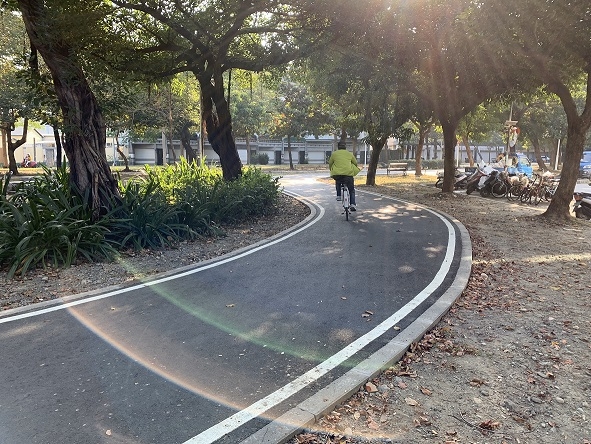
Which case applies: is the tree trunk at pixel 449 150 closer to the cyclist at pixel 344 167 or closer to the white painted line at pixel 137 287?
the cyclist at pixel 344 167

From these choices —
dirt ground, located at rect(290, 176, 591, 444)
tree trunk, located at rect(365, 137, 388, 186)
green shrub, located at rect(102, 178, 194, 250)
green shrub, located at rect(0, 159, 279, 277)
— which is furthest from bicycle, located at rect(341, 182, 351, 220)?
tree trunk, located at rect(365, 137, 388, 186)

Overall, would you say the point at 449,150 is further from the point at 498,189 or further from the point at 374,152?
the point at 374,152

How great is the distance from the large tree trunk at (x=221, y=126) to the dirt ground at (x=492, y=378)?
10.2 metres

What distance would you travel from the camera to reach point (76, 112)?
8633 millimetres

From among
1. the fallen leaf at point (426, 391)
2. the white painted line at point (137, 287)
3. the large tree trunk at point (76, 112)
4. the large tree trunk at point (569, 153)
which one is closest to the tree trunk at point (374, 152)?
the large tree trunk at point (569, 153)

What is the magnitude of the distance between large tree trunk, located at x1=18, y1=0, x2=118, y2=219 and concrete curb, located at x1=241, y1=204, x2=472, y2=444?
646cm

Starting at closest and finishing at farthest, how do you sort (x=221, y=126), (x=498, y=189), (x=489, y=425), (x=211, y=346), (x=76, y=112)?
1. (x=489, y=425)
2. (x=211, y=346)
3. (x=76, y=112)
4. (x=221, y=126)
5. (x=498, y=189)

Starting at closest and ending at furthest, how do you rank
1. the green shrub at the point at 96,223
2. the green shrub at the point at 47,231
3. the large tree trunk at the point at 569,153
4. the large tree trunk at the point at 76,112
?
the green shrub at the point at 47,231, the green shrub at the point at 96,223, the large tree trunk at the point at 76,112, the large tree trunk at the point at 569,153

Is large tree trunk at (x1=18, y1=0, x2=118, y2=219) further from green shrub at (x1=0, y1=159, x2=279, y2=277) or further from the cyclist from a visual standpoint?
the cyclist

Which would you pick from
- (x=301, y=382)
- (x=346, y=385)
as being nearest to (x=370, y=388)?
(x=346, y=385)

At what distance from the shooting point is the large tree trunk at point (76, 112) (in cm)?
836

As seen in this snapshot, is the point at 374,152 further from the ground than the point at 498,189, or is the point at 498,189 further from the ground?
the point at 374,152

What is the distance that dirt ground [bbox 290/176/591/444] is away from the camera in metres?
3.16

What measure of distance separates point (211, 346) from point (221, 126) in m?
12.1
